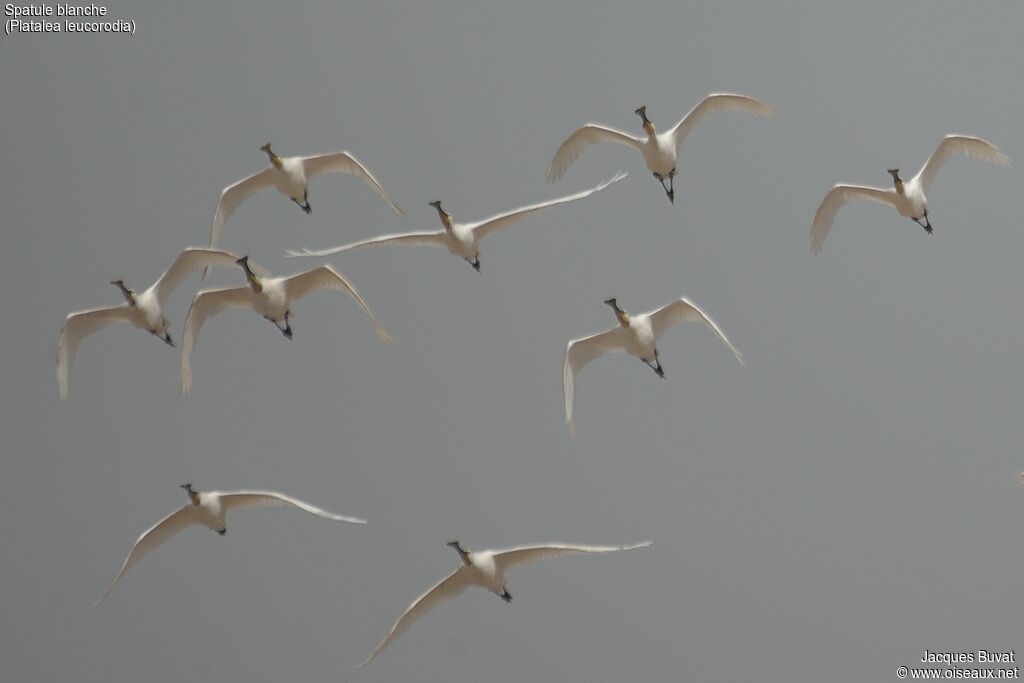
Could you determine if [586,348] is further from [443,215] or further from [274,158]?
[274,158]

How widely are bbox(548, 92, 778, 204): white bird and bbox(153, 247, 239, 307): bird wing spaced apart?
299 centimetres

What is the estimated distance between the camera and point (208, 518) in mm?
13164

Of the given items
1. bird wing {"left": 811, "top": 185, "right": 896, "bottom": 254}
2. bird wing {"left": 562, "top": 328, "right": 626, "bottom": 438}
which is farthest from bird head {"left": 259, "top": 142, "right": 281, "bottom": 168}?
bird wing {"left": 811, "top": 185, "right": 896, "bottom": 254}

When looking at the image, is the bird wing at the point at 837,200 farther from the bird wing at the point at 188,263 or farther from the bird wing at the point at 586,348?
the bird wing at the point at 188,263

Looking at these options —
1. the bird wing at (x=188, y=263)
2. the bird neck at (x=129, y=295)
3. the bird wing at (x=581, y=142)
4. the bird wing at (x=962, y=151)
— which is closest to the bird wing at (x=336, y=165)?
the bird wing at (x=188, y=263)

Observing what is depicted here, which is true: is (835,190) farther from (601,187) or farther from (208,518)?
(208,518)

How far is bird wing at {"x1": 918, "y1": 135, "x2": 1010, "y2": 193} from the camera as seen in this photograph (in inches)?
541

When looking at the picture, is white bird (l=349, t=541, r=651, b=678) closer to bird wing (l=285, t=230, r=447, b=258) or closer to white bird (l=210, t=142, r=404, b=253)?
bird wing (l=285, t=230, r=447, b=258)

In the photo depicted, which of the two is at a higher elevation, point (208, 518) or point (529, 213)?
point (529, 213)

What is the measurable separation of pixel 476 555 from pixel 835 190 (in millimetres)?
4784

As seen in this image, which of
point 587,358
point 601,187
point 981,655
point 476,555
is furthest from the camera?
point 981,655

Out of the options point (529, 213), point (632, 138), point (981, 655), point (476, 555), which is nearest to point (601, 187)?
point (529, 213)

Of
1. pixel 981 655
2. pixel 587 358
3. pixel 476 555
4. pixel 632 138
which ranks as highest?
pixel 632 138

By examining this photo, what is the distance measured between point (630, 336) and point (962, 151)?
11.3 feet
